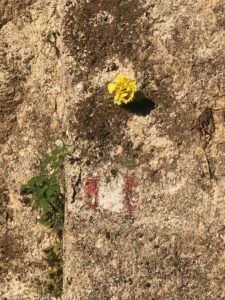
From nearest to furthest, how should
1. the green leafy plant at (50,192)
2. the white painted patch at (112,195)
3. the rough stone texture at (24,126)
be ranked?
the white painted patch at (112,195) < the green leafy plant at (50,192) < the rough stone texture at (24,126)

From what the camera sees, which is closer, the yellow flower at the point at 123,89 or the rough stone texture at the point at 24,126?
the yellow flower at the point at 123,89

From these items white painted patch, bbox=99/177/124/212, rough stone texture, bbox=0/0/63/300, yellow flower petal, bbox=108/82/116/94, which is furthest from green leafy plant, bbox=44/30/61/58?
white painted patch, bbox=99/177/124/212

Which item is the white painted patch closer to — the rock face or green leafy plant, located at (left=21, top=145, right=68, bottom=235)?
the rock face

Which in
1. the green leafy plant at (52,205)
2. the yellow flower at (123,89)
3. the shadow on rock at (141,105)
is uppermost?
the yellow flower at (123,89)

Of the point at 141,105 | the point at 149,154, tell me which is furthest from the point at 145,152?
the point at 141,105

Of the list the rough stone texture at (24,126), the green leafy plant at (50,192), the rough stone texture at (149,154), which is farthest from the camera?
the rough stone texture at (24,126)

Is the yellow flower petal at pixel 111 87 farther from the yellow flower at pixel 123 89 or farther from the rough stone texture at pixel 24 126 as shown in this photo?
the rough stone texture at pixel 24 126

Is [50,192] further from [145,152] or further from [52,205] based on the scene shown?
[145,152]

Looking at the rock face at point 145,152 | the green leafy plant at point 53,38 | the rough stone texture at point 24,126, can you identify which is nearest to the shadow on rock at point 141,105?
the rock face at point 145,152
